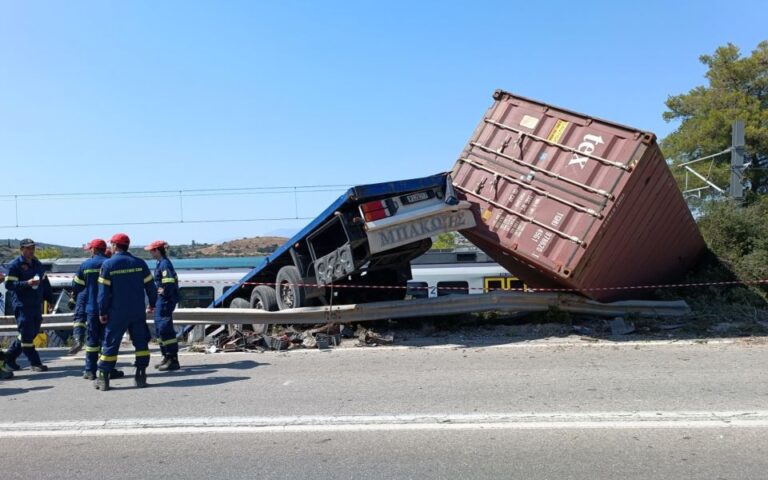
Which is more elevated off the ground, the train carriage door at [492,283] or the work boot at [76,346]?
the train carriage door at [492,283]

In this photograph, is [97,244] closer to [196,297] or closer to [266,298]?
[266,298]

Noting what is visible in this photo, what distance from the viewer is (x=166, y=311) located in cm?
774

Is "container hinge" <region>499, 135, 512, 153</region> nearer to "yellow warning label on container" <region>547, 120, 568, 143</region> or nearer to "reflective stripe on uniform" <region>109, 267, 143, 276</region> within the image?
"yellow warning label on container" <region>547, 120, 568, 143</region>

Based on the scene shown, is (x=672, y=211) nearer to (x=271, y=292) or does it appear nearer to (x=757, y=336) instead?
(x=757, y=336)

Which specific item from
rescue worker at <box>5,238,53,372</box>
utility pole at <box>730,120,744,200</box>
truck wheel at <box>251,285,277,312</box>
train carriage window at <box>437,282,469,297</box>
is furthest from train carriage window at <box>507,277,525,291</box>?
rescue worker at <box>5,238,53,372</box>

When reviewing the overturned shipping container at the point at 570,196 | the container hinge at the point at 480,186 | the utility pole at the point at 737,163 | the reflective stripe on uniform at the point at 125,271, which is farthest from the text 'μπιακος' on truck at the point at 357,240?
the utility pole at the point at 737,163

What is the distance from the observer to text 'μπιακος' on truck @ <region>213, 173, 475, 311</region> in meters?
8.53

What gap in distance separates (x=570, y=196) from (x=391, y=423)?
16.7 ft

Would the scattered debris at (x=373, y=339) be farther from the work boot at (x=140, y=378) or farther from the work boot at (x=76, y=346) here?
the work boot at (x=76, y=346)

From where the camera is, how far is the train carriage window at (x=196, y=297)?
14039 millimetres

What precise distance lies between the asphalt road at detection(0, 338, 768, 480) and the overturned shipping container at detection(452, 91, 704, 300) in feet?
5.64

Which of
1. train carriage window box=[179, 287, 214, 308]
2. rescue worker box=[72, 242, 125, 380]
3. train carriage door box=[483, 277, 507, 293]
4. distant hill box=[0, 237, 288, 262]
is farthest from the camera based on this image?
distant hill box=[0, 237, 288, 262]

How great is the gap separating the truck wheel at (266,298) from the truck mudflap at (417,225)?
8.64 ft

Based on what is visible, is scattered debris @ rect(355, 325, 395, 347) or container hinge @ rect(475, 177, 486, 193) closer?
scattered debris @ rect(355, 325, 395, 347)
